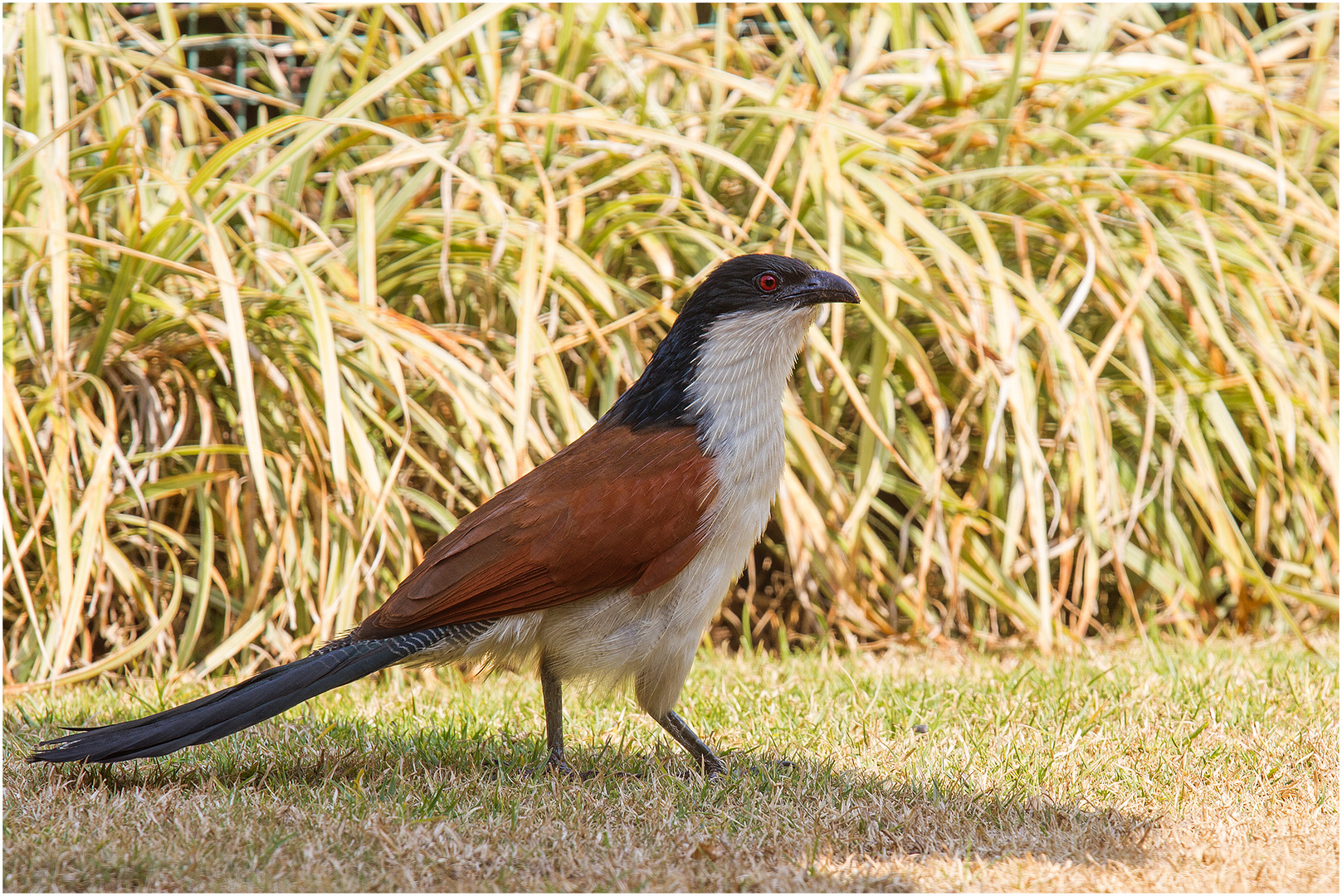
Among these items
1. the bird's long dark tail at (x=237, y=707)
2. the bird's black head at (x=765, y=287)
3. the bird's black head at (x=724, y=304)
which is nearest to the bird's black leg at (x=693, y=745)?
the bird's long dark tail at (x=237, y=707)

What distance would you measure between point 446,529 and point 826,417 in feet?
4.70

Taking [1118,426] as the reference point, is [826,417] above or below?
above

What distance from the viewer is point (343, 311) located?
350 centimetres

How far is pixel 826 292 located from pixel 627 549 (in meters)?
0.79

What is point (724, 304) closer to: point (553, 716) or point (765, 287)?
point (765, 287)

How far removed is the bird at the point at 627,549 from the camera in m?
2.40

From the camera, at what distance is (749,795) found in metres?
2.39

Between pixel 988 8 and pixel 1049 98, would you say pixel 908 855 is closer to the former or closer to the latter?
pixel 1049 98

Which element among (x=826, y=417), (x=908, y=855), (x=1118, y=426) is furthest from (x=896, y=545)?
(x=908, y=855)

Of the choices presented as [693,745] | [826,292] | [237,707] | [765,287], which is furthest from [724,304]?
[237,707]

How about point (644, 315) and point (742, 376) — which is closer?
point (742, 376)

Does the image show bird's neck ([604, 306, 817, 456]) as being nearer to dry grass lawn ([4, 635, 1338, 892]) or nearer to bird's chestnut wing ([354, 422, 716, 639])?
bird's chestnut wing ([354, 422, 716, 639])

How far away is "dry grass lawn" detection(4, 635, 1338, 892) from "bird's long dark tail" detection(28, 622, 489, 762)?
0.12 metres

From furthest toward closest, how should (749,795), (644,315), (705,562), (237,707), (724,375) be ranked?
(644,315)
(724,375)
(705,562)
(749,795)
(237,707)
